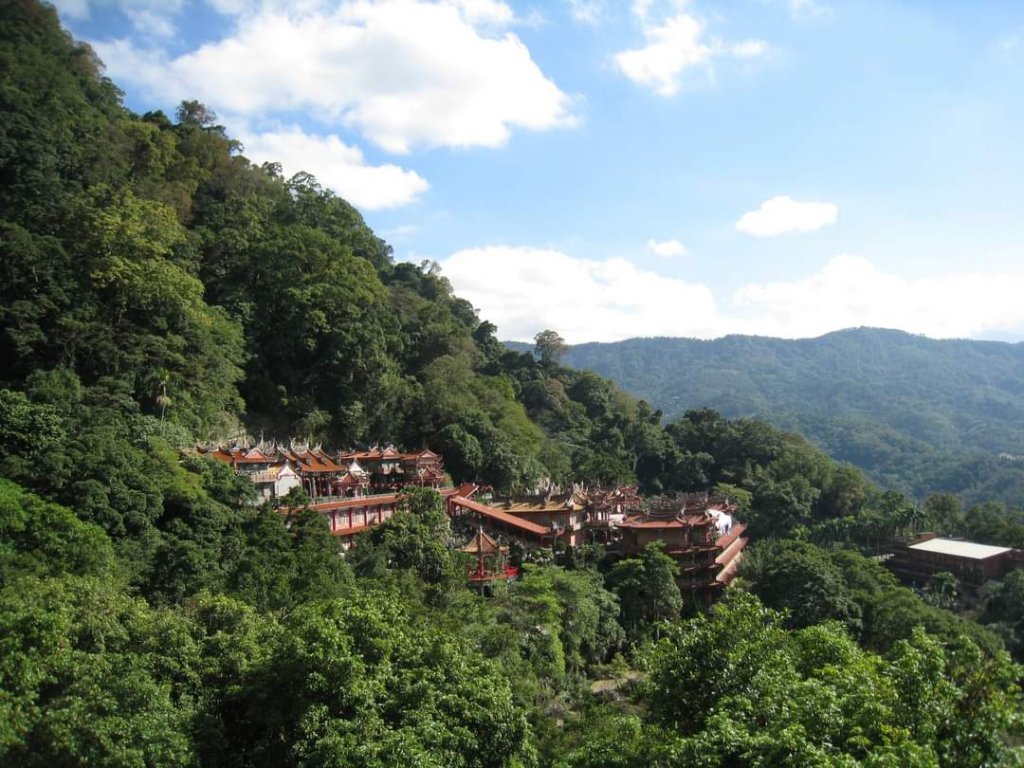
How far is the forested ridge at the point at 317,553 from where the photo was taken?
417 inches

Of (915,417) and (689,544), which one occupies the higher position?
(915,417)

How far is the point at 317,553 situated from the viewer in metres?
21.0

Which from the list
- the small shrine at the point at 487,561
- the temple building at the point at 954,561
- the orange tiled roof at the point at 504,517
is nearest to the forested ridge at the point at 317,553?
the small shrine at the point at 487,561

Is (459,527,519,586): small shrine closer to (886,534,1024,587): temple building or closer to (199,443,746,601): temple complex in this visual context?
(199,443,746,601): temple complex

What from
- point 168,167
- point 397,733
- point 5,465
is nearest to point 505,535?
point 5,465

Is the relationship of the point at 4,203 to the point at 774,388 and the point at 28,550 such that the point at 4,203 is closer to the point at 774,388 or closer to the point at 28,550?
the point at 28,550

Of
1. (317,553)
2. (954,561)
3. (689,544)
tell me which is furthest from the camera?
(954,561)

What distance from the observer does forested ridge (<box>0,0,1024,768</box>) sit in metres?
10.6

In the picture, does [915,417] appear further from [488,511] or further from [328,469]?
[328,469]

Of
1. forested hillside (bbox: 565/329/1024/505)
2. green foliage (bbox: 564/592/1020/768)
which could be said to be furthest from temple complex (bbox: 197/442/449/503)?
forested hillside (bbox: 565/329/1024/505)

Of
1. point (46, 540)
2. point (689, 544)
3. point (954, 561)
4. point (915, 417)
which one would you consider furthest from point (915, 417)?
point (46, 540)

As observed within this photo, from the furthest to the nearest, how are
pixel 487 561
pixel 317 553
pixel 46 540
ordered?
pixel 487 561
pixel 317 553
pixel 46 540

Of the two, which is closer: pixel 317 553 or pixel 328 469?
pixel 317 553

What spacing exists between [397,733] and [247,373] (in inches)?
1118
